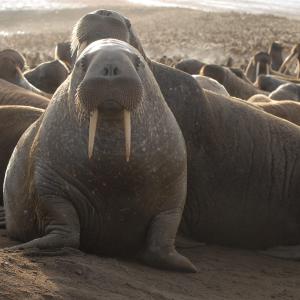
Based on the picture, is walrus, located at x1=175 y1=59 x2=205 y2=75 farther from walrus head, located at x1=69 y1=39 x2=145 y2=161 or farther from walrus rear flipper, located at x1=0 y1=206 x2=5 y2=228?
walrus head, located at x1=69 y1=39 x2=145 y2=161

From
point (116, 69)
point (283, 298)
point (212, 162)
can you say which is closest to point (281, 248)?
point (212, 162)

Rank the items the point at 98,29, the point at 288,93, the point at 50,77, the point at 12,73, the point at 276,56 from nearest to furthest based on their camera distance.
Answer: the point at 98,29
the point at 12,73
the point at 50,77
the point at 288,93
the point at 276,56

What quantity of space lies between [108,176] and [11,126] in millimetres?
1961

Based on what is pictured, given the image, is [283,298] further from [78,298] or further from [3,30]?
[3,30]

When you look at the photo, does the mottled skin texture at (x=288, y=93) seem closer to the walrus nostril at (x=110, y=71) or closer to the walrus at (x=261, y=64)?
the walrus at (x=261, y=64)

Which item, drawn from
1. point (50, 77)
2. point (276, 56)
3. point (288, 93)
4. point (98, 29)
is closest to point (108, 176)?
point (98, 29)

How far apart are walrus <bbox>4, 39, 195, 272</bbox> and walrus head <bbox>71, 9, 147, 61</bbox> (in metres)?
0.66

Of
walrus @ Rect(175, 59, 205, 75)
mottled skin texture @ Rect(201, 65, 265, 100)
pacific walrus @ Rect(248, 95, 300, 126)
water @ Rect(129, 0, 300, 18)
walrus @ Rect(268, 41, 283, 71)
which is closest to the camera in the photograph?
pacific walrus @ Rect(248, 95, 300, 126)

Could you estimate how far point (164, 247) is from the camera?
161 inches

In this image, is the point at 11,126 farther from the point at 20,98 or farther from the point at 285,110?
the point at 285,110

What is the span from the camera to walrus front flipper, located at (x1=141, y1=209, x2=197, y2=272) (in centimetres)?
404

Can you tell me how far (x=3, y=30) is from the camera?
40.2 meters

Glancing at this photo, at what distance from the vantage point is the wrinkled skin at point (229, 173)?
4.92m

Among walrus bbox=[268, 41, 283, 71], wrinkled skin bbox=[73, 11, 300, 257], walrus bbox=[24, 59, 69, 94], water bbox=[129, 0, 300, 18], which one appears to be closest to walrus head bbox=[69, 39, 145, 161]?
wrinkled skin bbox=[73, 11, 300, 257]
